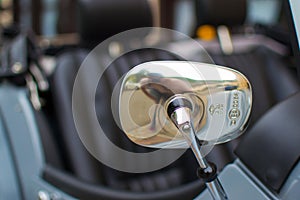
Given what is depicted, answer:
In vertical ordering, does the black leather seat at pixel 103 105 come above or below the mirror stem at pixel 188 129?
below

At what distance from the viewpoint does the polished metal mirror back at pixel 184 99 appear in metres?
0.60

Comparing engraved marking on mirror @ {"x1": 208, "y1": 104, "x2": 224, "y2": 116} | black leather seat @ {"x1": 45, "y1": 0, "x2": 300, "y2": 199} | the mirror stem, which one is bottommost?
black leather seat @ {"x1": 45, "y1": 0, "x2": 300, "y2": 199}

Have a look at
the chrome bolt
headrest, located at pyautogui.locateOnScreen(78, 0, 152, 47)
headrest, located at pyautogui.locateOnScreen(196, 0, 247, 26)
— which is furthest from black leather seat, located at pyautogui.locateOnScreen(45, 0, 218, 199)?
headrest, located at pyautogui.locateOnScreen(196, 0, 247, 26)

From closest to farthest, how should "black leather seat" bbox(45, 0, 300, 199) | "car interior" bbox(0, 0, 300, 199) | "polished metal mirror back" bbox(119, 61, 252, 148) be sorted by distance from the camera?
"polished metal mirror back" bbox(119, 61, 252, 148), "car interior" bbox(0, 0, 300, 199), "black leather seat" bbox(45, 0, 300, 199)

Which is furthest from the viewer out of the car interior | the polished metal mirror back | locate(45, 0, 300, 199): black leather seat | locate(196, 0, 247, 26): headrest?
locate(196, 0, 247, 26): headrest

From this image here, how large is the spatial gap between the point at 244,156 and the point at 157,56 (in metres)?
0.96

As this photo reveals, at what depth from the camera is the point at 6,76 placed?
1.42 meters

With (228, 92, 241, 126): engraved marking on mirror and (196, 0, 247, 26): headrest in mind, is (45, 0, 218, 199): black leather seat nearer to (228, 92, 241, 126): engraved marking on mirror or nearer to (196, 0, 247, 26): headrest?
(196, 0, 247, 26): headrest

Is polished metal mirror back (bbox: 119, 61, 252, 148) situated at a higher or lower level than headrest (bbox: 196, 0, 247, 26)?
higher

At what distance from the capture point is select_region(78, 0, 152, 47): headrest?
1.47 metres

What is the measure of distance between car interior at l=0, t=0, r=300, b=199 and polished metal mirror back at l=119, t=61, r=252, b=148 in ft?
0.56

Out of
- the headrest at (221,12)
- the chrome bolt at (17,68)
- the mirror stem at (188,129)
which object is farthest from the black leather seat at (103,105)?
the mirror stem at (188,129)

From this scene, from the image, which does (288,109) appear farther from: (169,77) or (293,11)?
(169,77)

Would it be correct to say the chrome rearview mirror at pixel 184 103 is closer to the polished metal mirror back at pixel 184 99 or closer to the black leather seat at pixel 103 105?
the polished metal mirror back at pixel 184 99
